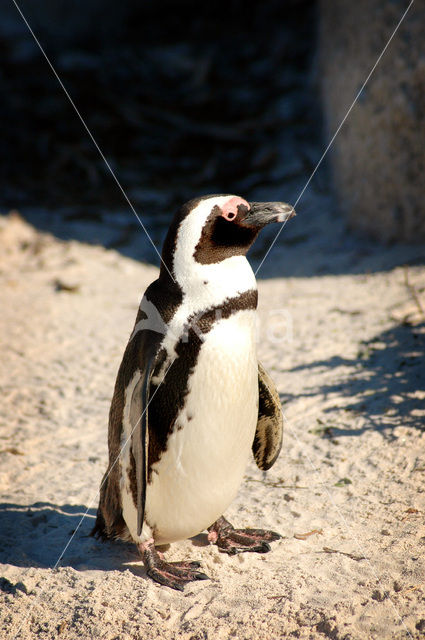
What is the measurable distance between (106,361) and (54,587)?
2.05 metres

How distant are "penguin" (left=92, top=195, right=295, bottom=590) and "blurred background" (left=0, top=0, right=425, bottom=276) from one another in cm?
324

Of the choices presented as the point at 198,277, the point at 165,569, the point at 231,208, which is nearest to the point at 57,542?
the point at 165,569

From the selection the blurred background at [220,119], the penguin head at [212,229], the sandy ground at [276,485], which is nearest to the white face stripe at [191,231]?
the penguin head at [212,229]

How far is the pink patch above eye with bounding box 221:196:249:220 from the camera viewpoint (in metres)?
2.02

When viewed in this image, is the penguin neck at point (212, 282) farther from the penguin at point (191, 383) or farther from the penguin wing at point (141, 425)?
the penguin wing at point (141, 425)

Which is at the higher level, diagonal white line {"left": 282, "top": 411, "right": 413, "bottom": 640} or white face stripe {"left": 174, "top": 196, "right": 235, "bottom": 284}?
white face stripe {"left": 174, "top": 196, "right": 235, "bottom": 284}

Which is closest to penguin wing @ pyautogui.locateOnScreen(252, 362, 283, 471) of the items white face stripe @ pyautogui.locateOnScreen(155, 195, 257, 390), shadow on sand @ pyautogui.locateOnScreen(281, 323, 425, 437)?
white face stripe @ pyautogui.locateOnScreen(155, 195, 257, 390)

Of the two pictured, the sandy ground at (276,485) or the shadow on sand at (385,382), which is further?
the shadow on sand at (385,382)

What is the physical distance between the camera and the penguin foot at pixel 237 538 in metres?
2.38

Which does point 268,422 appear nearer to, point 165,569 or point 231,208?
point 165,569

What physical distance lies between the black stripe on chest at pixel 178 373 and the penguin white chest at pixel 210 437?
0.02m

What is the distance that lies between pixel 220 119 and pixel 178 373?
24.2ft

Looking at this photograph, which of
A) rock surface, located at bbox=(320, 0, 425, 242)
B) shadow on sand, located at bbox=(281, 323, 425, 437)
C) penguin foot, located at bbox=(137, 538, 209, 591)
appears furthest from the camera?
rock surface, located at bbox=(320, 0, 425, 242)

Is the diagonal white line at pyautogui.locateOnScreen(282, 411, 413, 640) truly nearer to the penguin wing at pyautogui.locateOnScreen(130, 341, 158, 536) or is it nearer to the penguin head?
the penguin wing at pyautogui.locateOnScreen(130, 341, 158, 536)
